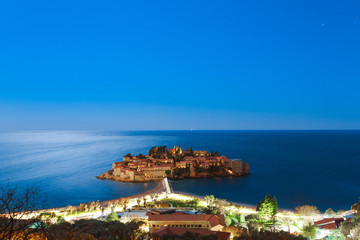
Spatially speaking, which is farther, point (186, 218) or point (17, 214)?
point (186, 218)

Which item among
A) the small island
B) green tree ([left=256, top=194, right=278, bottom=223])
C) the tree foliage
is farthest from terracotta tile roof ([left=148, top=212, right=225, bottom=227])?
the small island

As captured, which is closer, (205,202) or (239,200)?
(205,202)

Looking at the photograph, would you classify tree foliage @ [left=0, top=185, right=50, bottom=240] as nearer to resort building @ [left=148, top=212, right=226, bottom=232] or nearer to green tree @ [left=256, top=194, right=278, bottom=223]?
resort building @ [left=148, top=212, right=226, bottom=232]

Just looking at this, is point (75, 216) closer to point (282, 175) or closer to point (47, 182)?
point (47, 182)

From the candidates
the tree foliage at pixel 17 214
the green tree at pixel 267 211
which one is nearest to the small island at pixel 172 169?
the green tree at pixel 267 211

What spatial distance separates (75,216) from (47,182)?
23422 mm

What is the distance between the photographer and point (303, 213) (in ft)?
81.4

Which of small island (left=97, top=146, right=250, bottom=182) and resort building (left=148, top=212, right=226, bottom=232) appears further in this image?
small island (left=97, top=146, right=250, bottom=182)

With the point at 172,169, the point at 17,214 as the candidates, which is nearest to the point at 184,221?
the point at 17,214

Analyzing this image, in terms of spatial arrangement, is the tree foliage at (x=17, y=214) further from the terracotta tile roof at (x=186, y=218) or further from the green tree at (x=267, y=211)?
the green tree at (x=267, y=211)

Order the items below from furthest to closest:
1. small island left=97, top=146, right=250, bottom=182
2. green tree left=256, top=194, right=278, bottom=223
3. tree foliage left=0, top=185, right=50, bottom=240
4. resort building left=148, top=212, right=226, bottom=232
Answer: small island left=97, top=146, right=250, bottom=182, green tree left=256, top=194, right=278, bottom=223, resort building left=148, top=212, right=226, bottom=232, tree foliage left=0, top=185, right=50, bottom=240

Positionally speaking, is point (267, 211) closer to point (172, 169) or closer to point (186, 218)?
point (186, 218)

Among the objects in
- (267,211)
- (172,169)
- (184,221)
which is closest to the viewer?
(184,221)

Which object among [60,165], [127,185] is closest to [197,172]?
[127,185]
